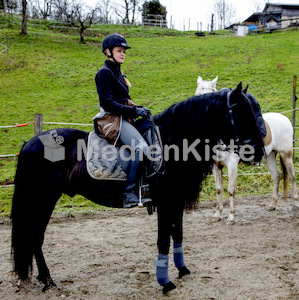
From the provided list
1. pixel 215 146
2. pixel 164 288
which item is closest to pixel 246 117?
pixel 215 146

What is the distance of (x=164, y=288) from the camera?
337 cm

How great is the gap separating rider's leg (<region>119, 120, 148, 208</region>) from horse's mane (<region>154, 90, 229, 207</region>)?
307 mm

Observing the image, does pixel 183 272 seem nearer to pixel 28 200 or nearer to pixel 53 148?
pixel 28 200

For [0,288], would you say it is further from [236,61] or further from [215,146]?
[236,61]

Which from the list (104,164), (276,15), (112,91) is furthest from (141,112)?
(276,15)

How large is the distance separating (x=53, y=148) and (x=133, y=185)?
103 cm

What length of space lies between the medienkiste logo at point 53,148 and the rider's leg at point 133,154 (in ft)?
A: 2.46

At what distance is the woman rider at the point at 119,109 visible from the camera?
3.28m

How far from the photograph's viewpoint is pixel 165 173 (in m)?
3.36

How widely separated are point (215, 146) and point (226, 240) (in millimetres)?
2331

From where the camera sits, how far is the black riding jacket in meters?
3.27

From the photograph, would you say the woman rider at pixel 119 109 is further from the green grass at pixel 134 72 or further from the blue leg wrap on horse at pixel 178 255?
the green grass at pixel 134 72

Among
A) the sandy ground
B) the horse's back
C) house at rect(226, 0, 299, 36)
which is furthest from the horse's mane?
house at rect(226, 0, 299, 36)

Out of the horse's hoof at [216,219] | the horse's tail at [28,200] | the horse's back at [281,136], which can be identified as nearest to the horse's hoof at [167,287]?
the horse's tail at [28,200]
